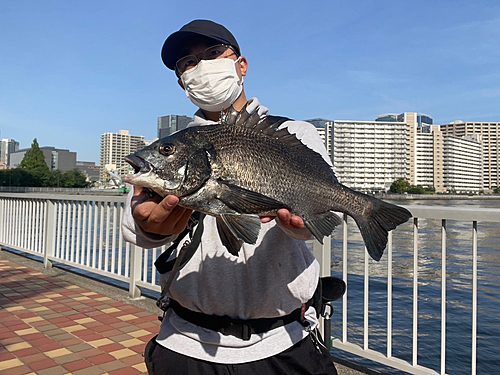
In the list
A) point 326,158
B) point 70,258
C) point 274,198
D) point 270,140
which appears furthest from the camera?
point 70,258

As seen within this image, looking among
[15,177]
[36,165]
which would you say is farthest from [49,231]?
[36,165]

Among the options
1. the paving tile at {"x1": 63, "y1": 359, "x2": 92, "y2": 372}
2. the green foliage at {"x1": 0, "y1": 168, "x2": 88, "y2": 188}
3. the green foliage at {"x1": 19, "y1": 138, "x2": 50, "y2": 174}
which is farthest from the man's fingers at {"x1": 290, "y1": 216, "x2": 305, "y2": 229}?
the green foliage at {"x1": 19, "y1": 138, "x2": 50, "y2": 174}

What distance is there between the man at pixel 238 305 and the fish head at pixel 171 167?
0.16 meters

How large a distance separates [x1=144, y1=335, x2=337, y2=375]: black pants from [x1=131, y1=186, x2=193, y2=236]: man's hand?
22.5 inches

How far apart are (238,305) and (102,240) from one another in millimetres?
4734

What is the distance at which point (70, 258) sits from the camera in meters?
6.89

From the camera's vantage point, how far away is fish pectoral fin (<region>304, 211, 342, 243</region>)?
1.39 meters

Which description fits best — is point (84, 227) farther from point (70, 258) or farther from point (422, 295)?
point (422, 295)

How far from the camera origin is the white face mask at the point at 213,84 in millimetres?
2055

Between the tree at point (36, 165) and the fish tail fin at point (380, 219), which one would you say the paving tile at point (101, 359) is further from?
the tree at point (36, 165)

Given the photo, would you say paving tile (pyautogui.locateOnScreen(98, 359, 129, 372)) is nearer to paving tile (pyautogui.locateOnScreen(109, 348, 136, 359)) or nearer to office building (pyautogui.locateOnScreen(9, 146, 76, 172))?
paving tile (pyautogui.locateOnScreen(109, 348, 136, 359))

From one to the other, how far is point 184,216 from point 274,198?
0.38 m

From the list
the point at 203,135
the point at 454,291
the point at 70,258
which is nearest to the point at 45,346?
the point at 70,258

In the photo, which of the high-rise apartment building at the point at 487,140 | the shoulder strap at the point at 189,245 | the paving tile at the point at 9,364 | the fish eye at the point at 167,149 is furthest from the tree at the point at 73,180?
the high-rise apartment building at the point at 487,140
